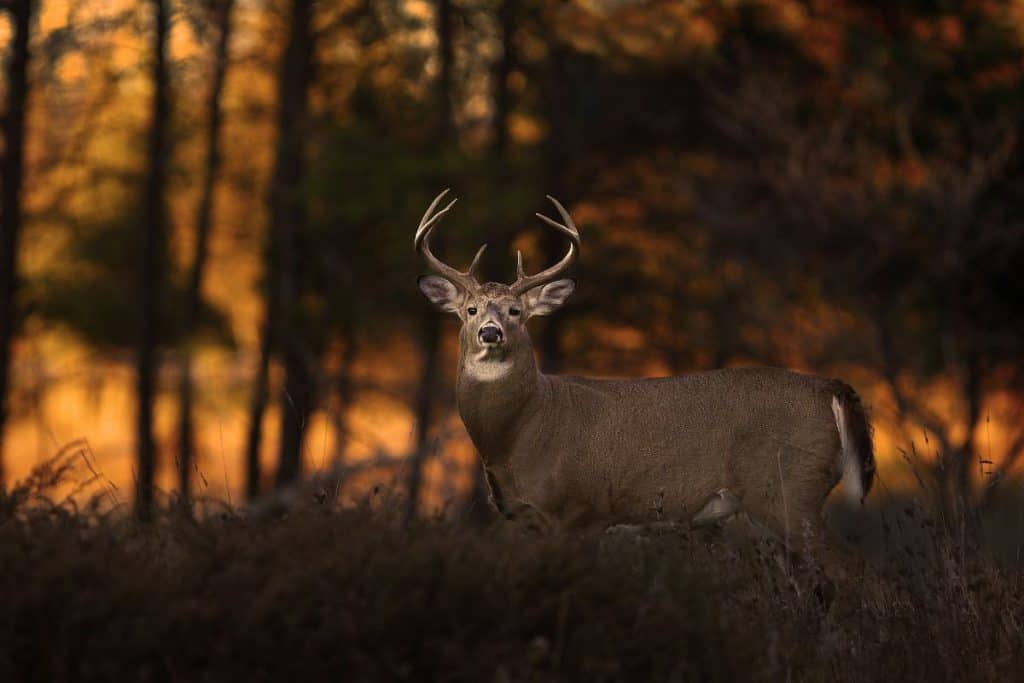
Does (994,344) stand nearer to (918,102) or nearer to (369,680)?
(918,102)

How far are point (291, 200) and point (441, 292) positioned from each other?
13952 mm

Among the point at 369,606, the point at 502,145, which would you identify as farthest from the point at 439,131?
the point at 369,606

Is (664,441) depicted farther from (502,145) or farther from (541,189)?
(541,189)

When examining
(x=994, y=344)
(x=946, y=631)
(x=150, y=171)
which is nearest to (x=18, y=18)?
(x=150, y=171)

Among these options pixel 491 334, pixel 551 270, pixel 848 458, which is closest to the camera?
pixel 491 334

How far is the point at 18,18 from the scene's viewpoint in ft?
50.4

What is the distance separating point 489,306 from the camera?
337 inches

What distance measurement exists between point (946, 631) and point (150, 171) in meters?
18.1

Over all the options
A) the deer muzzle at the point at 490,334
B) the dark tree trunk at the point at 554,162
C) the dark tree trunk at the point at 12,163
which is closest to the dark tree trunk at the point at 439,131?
the dark tree trunk at the point at 554,162

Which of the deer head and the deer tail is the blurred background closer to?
the deer head

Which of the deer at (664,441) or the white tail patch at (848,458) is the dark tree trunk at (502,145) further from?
the white tail patch at (848,458)

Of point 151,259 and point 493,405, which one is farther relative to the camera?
point 151,259

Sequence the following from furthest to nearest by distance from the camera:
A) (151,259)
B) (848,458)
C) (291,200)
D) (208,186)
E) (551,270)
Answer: (208,186) → (151,259) → (291,200) → (551,270) → (848,458)

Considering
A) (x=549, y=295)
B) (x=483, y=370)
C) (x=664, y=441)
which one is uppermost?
(x=549, y=295)
